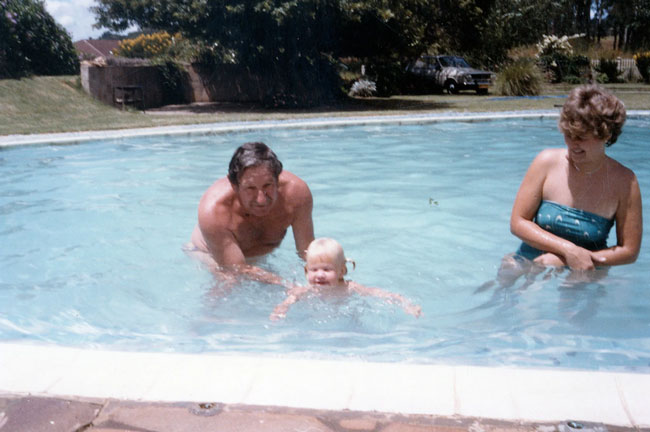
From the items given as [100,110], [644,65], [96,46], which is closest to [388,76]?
[100,110]

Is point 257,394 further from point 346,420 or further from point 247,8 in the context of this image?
point 247,8

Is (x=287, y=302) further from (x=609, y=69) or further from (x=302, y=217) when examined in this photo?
(x=609, y=69)

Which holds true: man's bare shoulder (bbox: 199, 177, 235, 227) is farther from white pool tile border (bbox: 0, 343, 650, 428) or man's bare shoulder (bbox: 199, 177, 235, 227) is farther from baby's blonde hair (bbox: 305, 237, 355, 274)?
white pool tile border (bbox: 0, 343, 650, 428)

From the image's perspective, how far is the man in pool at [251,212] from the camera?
12.2 feet

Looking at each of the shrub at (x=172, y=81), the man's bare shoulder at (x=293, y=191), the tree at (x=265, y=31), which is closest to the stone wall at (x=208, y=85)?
the shrub at (x=172, y=81)

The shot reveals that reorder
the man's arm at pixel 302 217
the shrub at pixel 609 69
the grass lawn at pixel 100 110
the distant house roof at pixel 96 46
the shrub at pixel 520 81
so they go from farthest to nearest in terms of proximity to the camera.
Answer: the distant house roof at pixel 96 46
the shrub at pixel 609 69
the shrub at pixel 520 81
the grass lawn at pixel 100 110
the man's arm at pixel 302 217

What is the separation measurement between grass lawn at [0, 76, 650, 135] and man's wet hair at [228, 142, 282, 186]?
977 cm

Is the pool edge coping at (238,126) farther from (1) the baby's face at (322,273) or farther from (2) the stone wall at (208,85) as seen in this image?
(1) the baby's face at (322,273)

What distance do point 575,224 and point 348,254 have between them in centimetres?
269

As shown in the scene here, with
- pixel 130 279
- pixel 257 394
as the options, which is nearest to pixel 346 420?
pixel 257 394

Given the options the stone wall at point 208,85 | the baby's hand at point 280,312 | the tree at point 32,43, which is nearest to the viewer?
the baby's hand at point 280,312

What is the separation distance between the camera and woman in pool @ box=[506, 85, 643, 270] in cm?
354

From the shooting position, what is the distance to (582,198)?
388cm

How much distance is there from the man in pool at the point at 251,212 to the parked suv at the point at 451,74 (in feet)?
74.4
